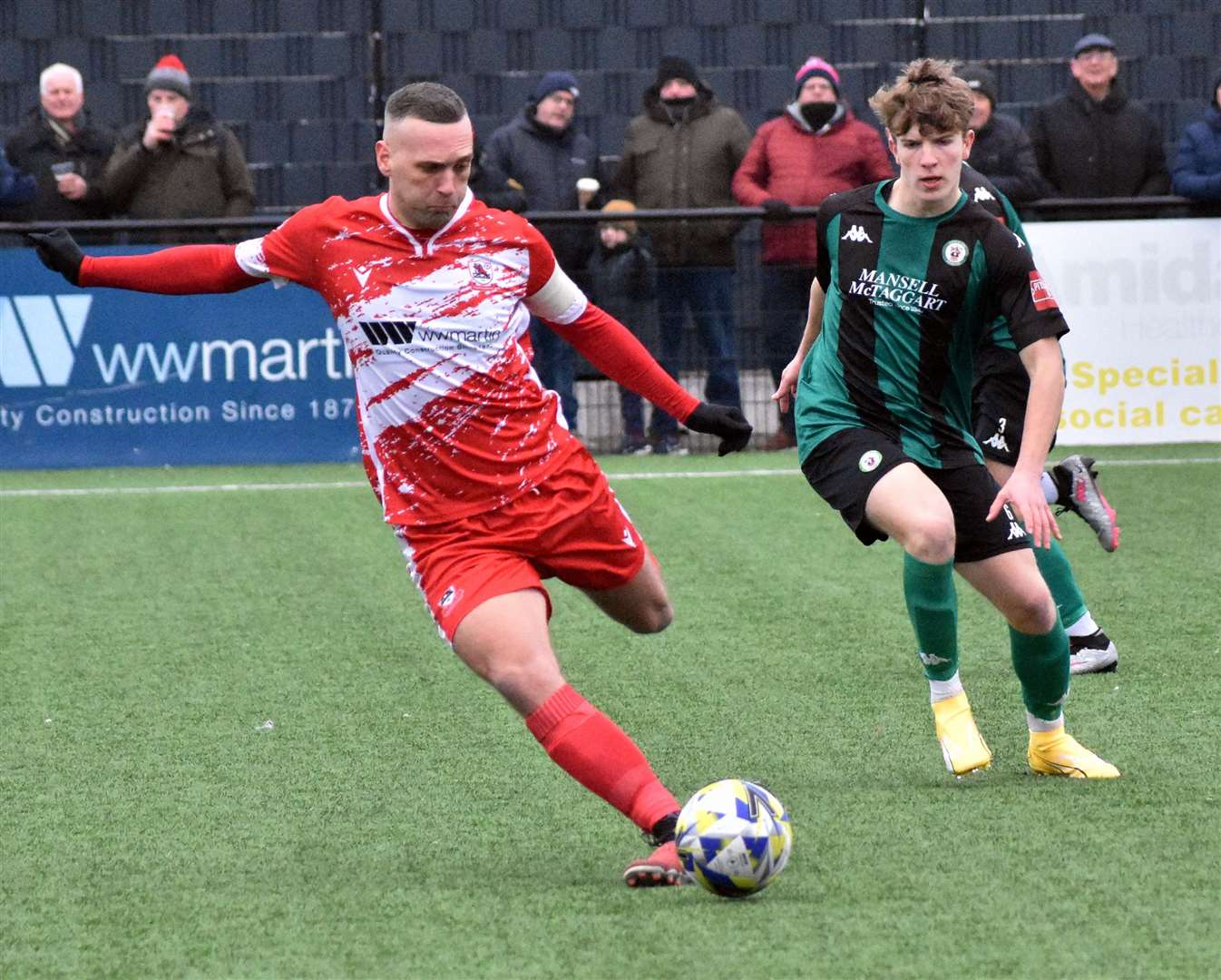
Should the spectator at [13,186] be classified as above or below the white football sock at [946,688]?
above

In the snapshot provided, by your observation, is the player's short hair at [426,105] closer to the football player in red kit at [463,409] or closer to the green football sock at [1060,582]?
the football player in red kit at [463,409]

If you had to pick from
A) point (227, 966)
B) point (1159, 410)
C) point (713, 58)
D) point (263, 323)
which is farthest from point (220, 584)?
point (713, 58)

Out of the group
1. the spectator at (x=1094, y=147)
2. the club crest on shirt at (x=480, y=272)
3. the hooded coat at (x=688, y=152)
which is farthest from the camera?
the spectator at (x=1094, y=147)

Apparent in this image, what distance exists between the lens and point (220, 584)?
26.8 feet

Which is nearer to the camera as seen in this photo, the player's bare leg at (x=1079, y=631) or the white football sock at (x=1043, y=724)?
the white football sock at (x=1043, y=724)

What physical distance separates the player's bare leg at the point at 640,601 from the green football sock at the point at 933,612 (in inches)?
25.8

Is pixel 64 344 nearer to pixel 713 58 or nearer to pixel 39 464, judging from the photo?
pixel 39 464

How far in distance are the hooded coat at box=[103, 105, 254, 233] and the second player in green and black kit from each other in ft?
23.7

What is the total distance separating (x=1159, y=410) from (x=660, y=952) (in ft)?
27.6

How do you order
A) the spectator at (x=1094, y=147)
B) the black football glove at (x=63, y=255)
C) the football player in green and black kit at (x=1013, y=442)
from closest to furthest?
the black football glove at (x=63, y=255)
the football player in green and black kit at (x=1013, y=442)
the spectator at (x=1094, y=147)

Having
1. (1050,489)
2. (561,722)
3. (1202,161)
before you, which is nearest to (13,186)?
(1202,161)

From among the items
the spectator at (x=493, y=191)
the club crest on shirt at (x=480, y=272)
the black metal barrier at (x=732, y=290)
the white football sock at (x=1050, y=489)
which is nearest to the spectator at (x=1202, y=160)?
the black metal barrier at (x=732, y=290)

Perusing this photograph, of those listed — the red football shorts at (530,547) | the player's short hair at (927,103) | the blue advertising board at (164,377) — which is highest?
the player's short hair at (927,103)

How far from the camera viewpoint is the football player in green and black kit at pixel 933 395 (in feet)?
15.8
